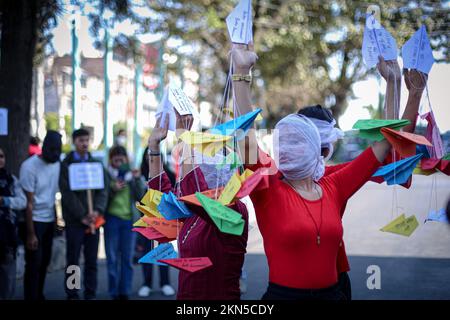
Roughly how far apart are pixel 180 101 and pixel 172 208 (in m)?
0.64

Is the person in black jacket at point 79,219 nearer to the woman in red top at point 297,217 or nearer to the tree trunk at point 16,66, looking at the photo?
the tree trunk at point 16,66

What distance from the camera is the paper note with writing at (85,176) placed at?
6047mm

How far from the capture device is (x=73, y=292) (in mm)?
4980

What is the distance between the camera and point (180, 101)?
9.62ft

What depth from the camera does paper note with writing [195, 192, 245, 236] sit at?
7.56ft

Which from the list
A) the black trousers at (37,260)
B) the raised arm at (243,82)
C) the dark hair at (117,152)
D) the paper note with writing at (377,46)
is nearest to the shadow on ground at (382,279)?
the black trousers at (37,260)

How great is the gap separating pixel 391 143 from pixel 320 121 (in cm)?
48

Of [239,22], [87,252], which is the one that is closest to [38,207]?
[87,252]

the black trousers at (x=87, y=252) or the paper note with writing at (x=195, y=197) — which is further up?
the paper note with writing at (x=195, y=197)

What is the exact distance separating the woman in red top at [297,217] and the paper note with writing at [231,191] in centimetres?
15

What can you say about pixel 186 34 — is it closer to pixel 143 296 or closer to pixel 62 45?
pixel 62 45

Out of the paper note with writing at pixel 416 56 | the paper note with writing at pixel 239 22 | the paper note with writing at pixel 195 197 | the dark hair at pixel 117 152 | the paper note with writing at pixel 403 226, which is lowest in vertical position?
the paper note with writing at pixel 403 226

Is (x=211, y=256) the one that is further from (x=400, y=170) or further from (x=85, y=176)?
(x=85, y=176)

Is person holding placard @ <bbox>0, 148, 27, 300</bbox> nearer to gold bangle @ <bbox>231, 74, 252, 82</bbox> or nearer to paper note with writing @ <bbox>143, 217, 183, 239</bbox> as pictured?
paper note with writing @ <bbox>143, 217, 183, 239</bbox>
